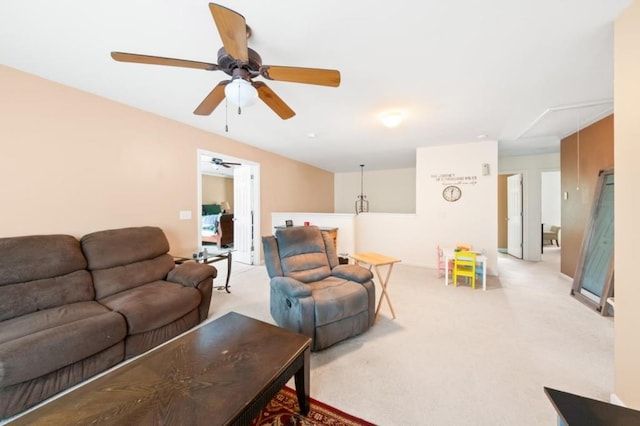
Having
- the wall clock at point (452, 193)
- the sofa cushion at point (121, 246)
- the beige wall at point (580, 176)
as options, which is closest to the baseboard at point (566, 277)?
the beige wall at point (580, 176)

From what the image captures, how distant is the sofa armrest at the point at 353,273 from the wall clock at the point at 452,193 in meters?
3.13

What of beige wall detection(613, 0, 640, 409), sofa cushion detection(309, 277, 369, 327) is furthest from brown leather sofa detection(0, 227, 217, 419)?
beige wall detection(613, 0, 640, 409)

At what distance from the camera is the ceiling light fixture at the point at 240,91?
164 centimetres

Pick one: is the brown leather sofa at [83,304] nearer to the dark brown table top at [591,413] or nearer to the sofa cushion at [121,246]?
the sofa cushion at [121,246]

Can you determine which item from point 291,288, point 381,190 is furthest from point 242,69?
point 381,190

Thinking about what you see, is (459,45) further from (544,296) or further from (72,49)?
(544,296)

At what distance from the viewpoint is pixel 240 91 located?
1663 mm

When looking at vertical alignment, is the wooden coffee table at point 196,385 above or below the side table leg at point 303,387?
above

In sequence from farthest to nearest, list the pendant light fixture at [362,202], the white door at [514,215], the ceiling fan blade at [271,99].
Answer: the pendant light fixture at [362,202] → the white door at [514,215] → the ceiling fan blade at [271,99]

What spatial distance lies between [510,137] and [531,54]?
9.10 ft

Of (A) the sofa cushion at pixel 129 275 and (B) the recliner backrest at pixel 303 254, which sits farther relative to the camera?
(B) the recliner backrest at pixel 303 254

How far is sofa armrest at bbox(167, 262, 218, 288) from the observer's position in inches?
99.5

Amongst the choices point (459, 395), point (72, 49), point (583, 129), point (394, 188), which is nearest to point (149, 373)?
point (459, 395)

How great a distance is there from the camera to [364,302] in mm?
2285
